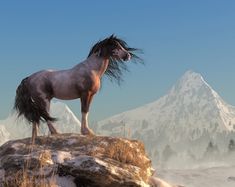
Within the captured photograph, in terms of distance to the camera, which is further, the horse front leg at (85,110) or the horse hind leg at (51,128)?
the horse hind leg at (51,128)

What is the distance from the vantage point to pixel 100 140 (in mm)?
11102

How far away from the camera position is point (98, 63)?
1194 cm

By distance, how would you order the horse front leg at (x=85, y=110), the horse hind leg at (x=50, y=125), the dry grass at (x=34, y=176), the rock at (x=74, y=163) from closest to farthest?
the dry grass at (x=34, y=176)
the rock at (x=74, y=163)
the horse front leg at (x=85, y=110)
the horse hind leg at (x=50, y=125)

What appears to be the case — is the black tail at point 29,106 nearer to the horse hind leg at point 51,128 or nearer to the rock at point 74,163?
the horse hind leg at point 51,128

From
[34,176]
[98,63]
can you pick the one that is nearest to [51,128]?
[98,63]

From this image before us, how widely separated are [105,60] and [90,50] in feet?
1.64

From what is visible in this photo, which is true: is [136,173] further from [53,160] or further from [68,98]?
[68,98]

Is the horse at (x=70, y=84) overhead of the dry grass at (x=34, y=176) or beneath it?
overhead

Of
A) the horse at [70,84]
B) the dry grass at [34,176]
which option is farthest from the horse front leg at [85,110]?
the dry grass at [34,176]

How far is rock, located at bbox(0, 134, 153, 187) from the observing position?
941cm

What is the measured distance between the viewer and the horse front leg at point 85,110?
38.1 ft

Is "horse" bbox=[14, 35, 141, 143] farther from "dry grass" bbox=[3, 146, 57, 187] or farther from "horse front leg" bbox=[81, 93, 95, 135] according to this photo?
"dry grass" bbox=[3, 146, 57, 187]

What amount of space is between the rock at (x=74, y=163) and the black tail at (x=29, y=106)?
67 cm

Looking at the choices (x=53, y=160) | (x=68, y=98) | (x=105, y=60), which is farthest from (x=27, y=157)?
(x=105, y=60)
